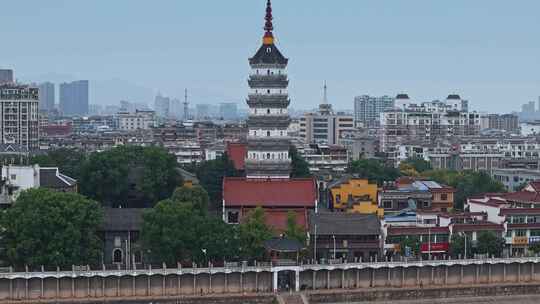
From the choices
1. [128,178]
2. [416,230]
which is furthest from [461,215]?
[128,178]

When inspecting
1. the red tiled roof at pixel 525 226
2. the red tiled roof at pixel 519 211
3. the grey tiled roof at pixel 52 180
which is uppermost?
the grey tiled roof at pixel 52 180

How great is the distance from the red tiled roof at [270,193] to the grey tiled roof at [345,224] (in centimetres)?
226

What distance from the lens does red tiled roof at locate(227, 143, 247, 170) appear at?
61469 mm

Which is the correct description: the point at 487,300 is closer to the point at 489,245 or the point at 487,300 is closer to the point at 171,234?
the point at 489,245

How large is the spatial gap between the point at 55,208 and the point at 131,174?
50.6 ft

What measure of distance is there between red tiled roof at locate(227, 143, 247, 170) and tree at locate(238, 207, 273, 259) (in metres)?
17.1

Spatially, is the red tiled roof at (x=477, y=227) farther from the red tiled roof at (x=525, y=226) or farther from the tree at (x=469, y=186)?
the tree at (x=469, y=186)

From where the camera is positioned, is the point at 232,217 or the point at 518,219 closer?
the point at 518,219

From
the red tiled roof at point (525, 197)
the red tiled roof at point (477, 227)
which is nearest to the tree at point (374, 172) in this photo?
the red tiled roof at point (525, 197)

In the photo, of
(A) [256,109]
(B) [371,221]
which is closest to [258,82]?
(A) [256,109]

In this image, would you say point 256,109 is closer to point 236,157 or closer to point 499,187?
point 236,157

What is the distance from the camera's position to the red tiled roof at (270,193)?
49438 millimetres

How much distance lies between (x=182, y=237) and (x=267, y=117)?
17502mm

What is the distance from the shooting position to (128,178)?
56250 millimetres
